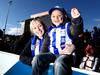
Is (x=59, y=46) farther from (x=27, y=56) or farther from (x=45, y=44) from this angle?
(x=27, y=56)

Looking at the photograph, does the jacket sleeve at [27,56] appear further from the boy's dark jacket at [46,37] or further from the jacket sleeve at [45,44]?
the jacket sleeve at [45,44]

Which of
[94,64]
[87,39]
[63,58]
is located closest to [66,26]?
[63,58]

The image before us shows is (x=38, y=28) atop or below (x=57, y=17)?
below

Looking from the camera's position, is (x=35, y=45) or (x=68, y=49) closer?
(x=68, y=49)

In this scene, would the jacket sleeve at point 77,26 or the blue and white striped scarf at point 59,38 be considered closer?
the jacket sleeve at point 77,26

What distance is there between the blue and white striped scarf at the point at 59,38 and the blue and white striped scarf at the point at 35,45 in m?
0.37

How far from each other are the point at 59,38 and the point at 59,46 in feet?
0.30

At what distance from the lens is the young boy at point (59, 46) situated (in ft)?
8.13

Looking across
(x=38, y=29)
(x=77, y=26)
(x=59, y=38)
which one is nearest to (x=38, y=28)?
(x=38, y=29)

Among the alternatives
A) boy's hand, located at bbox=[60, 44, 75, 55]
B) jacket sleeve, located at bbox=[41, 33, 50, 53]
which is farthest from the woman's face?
boy's hand, located at bbox=[60, 44, 75, 55]

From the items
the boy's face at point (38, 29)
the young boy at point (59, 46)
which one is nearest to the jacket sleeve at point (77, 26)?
the young boy at point (59, 46)

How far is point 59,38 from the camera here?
285cm

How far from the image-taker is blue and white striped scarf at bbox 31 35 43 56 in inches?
128

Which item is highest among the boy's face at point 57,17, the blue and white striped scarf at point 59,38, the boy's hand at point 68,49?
the boy's face at point 57,17
